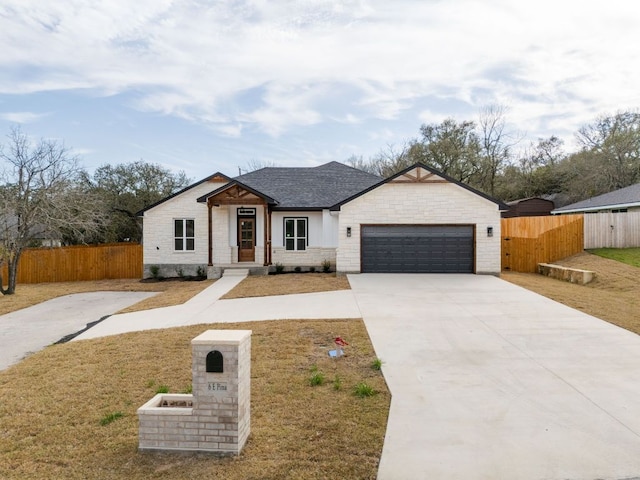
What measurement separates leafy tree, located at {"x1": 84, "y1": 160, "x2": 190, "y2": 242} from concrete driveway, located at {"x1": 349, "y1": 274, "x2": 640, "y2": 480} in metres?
25.0

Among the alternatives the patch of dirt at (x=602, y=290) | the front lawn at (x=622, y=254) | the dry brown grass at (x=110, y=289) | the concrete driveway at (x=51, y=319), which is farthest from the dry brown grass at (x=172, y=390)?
the front lawn at (x=622, y=254)

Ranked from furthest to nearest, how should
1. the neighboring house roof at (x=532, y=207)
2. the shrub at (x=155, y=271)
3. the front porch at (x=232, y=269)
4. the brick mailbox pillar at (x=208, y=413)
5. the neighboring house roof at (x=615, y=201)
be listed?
the neighboring house roof at (x=532, y=207) < the neighboring house roof at (x=615, y=201) < the shrub at (x=155, y=271) < the front porch at (x=232, y=269) < the brick mailbox pillar at (x=208, y=413)

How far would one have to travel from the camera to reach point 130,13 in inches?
440

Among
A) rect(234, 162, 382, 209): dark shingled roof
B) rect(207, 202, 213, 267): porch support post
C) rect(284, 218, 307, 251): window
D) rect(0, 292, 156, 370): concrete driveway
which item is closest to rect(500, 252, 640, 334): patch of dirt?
rect(234, 162, 382, 209): dark shingled roof

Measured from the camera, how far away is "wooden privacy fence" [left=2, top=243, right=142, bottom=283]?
2009 cm

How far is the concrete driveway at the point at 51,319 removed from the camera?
8.48m

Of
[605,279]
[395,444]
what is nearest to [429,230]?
[605,279]

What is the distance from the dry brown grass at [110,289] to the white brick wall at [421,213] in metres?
6.10

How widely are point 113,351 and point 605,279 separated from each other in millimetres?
16085

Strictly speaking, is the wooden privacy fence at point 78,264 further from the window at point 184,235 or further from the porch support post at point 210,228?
the porch support post at point 210,228

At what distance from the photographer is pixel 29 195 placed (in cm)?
1752

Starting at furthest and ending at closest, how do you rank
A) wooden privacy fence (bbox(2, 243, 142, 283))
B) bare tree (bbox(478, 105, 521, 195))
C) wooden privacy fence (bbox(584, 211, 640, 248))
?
bare tree (bbox(478, 105, 521, 195)), wooden privacy fence (bbox(2, 243, 142, 283)), wooden privacy fence (bbox(584, 211, 640, 248))

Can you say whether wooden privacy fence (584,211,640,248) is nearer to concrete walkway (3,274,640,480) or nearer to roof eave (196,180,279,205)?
concrete walkway (3,274,640,480)

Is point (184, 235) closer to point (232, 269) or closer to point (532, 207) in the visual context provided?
A: point (232, 269)
